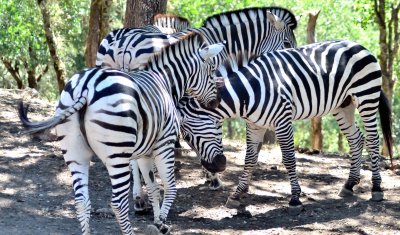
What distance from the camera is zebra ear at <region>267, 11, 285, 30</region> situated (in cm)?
1043

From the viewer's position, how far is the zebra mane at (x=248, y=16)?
32.4 feet

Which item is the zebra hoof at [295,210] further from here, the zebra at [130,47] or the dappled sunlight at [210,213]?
the zebra at [130,47]

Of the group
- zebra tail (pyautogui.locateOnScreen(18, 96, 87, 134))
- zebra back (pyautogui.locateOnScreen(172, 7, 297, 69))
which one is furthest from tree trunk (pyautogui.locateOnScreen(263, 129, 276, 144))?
zebra tail (pyautogui.locateOnScreen(18, 96, 87, 134))

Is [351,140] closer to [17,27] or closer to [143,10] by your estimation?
[143,10]

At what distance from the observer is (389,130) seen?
951 cm

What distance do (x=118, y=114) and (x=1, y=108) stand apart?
7.74m

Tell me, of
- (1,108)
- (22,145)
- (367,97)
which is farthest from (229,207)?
(1,108)

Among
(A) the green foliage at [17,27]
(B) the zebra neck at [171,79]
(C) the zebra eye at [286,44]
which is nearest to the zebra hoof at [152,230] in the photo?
(B) the zebra neck at [171,79]

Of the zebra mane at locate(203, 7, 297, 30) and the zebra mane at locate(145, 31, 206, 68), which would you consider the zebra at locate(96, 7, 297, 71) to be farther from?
the zebra mane at locate(145, 31, 206, 68)

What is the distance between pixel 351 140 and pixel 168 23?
3.50 m

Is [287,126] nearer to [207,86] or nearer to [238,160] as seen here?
[207,86]

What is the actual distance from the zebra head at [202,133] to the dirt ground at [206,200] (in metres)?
0.76

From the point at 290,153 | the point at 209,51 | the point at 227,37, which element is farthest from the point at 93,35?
the point at 290,153

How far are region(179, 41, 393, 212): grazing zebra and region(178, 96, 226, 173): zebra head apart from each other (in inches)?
0.5
